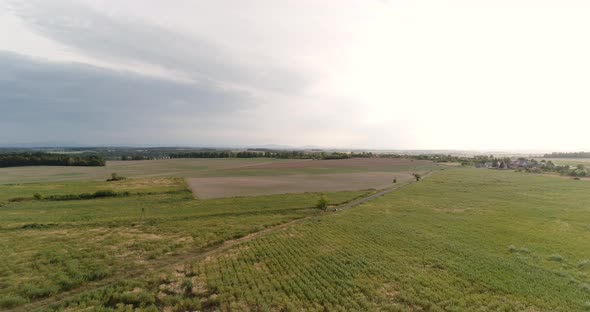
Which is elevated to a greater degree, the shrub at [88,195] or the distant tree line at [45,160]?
the distant tree line at [45,160]

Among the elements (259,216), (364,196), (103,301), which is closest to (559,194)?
(364,196)

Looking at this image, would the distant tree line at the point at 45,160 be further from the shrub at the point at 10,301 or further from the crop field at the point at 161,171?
the shrub at the point at 10,301

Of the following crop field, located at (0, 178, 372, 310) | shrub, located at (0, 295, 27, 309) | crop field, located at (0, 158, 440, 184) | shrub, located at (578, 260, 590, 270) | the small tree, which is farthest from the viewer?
crop field, located at (0, 158, 440, 184)

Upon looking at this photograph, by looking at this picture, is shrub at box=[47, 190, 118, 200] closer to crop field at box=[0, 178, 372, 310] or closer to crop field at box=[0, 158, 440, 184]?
crop field at box=[0, 178, 372, 310]

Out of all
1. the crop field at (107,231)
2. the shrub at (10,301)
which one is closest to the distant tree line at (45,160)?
the crop field at (107,231)

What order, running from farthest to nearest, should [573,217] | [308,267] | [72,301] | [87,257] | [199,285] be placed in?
[573,217] < [87,257] < [308,267] < [199,285] < [72,301]

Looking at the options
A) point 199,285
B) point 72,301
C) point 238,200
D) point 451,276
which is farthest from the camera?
point 238,200

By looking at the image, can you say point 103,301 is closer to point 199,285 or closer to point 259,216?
point 199,285

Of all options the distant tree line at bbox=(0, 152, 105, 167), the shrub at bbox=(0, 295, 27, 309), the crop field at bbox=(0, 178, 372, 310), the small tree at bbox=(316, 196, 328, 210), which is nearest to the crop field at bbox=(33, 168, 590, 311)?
the shrub at bbox=(0, 295, 27, 309)

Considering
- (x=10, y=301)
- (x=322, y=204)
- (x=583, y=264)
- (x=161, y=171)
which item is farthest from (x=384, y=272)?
(x=161, y=171)
